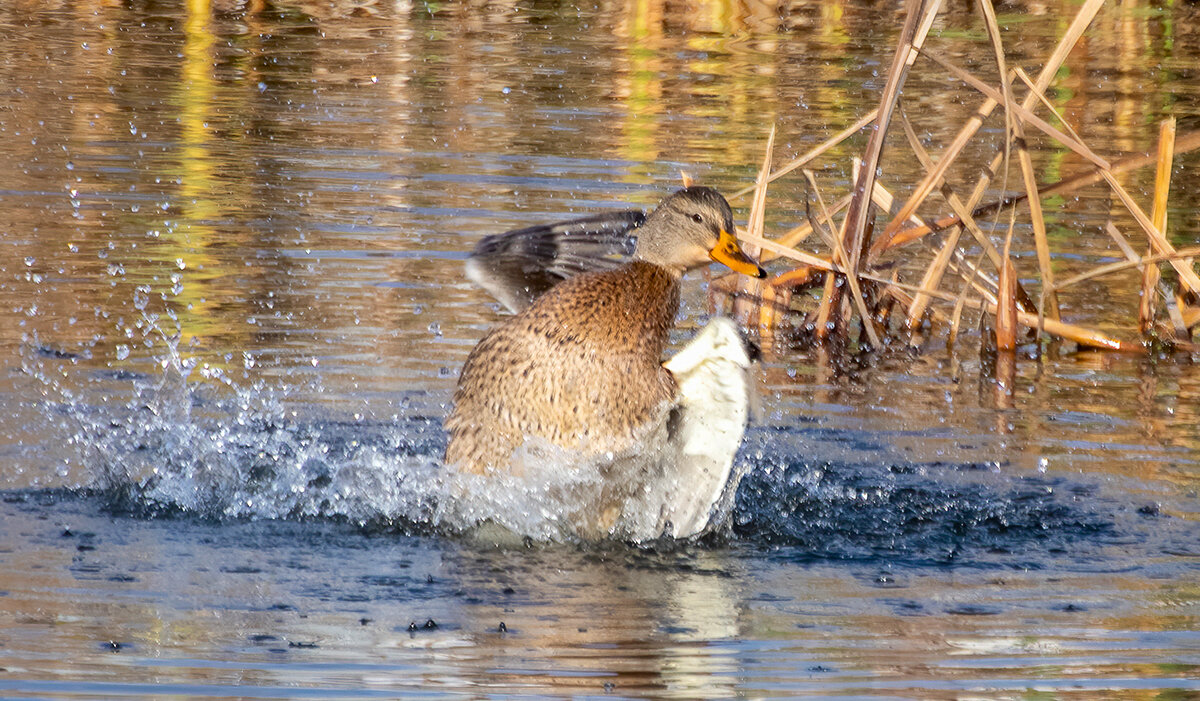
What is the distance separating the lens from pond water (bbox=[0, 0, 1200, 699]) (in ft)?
14.0

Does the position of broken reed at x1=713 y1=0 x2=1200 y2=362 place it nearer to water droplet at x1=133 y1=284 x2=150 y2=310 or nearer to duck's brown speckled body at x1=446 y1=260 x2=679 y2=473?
duck's brown speckled body at x1=446 y1=260 x2=679 y2=473

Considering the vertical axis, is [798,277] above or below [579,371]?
below

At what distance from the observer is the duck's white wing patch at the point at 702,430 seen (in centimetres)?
525

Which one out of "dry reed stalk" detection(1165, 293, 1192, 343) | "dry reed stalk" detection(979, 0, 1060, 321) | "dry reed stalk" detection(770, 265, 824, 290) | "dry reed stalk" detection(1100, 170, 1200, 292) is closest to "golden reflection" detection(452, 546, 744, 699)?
"dry reed stalk" detection(979, 0, 1060, 321)

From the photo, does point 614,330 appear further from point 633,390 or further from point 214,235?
point 214,235

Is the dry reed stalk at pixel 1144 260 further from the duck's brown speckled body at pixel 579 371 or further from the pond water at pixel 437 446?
the duck's brown speckled body at pixel 579 371

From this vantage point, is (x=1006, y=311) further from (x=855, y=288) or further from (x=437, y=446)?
(x=437, y=446)

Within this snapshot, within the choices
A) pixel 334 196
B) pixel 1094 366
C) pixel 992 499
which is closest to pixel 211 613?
pixel 992 499

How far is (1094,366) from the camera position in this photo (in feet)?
25.4

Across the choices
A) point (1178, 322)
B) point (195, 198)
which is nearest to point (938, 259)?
point (1178, 322)

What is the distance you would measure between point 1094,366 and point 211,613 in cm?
459

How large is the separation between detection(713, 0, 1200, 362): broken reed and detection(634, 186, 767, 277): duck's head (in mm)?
1495

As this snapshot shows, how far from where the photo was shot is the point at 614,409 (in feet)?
17.6

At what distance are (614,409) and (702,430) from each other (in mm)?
278
